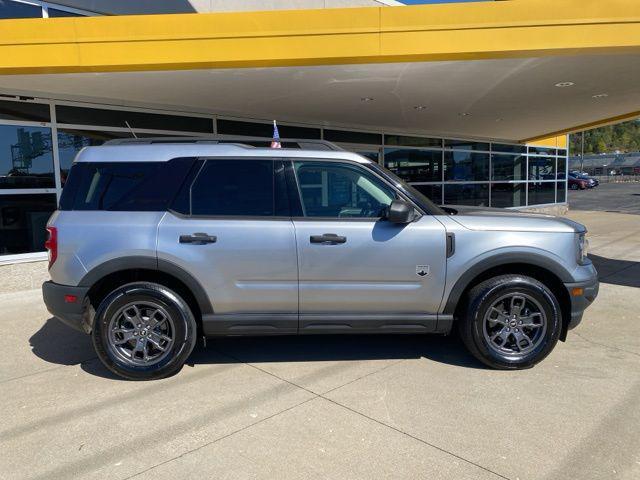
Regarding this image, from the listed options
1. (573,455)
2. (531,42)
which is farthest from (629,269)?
(573,455)

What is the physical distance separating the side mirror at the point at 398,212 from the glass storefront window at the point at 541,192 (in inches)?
656

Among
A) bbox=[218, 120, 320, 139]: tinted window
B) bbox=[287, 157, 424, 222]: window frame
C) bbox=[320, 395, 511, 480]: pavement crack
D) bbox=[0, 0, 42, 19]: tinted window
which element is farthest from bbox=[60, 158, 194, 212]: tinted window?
bbox=[218, 120, 320, 139]: tinted window

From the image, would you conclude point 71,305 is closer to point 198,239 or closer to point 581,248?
point 198,239

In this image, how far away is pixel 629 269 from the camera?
8.07 metres

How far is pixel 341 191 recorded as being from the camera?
4.01m

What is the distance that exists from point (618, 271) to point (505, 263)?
17.7ft

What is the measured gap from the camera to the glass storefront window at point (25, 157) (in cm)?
695

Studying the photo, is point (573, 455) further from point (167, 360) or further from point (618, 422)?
point (167, 360)

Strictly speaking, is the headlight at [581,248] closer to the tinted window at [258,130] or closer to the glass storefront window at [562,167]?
the tinted window at [258,130]

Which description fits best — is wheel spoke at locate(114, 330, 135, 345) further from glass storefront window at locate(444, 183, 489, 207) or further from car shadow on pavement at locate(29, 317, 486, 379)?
glass storefront window at locate(444, 183, 489, 207)

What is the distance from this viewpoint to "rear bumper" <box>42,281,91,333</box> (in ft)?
12.6

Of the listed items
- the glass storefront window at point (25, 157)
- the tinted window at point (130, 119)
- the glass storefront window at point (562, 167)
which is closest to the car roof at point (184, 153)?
the tinted window at point (130, 119)

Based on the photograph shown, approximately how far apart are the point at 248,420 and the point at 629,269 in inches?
301

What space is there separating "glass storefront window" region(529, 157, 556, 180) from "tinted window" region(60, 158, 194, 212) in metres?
17.5
